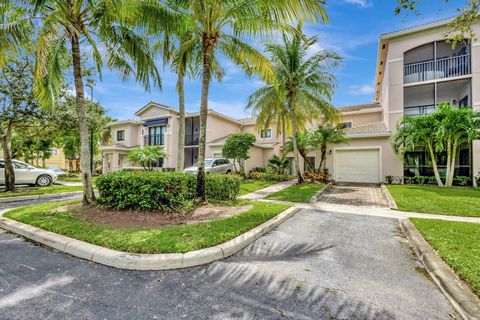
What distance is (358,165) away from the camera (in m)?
17.0

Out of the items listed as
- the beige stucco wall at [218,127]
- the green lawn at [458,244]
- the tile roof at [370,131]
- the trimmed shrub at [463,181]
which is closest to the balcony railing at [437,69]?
the tile roof at [370,131]

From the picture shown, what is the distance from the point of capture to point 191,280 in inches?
133

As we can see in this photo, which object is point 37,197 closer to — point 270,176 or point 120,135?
point 270,176

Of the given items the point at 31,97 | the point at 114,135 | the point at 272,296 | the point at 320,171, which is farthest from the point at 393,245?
the point at 114,135

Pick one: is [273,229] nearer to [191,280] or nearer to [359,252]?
[359,252]

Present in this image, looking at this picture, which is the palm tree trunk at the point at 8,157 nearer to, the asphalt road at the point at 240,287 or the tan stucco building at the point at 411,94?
the asphalt road at the point at 240,287

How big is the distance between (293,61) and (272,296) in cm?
1494

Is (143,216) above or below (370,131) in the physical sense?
below

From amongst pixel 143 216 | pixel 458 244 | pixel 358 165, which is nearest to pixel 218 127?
pixel 358 165

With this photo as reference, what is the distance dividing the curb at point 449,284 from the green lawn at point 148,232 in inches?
134

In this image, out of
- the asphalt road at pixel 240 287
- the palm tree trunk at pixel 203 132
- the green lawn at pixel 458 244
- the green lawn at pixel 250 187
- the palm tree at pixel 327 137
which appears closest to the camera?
the asphalt road at pixel 240 287

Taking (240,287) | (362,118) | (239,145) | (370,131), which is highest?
(362,118)

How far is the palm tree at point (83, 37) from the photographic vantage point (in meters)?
6.71

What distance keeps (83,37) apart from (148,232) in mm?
7108
